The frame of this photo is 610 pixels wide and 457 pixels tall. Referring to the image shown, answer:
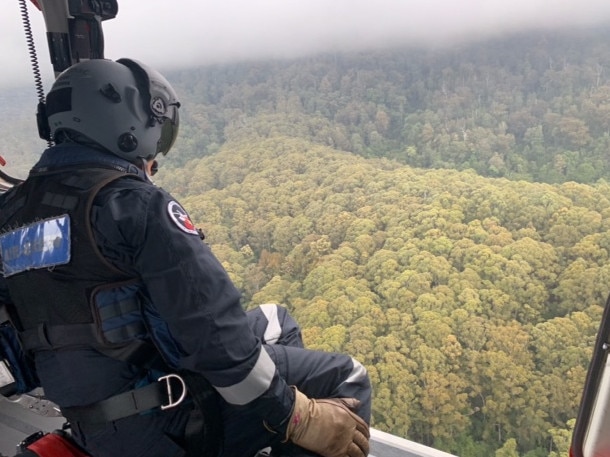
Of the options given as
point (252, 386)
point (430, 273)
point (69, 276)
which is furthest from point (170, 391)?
point (430, 273)

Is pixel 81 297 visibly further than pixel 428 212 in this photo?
No

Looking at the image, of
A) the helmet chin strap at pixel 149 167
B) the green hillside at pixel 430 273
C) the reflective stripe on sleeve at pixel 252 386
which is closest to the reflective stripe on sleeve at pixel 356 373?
the reflective stripe on sleeve at pixel 252 386

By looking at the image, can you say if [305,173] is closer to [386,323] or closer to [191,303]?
[386,323]

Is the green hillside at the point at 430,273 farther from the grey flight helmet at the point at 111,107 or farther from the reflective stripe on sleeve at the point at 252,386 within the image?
the reflective stripe on sleeve at the point at 252,386

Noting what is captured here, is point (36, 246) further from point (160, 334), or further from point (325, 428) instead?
point (325, 428)

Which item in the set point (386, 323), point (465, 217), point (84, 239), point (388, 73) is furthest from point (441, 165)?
point (84, 239)

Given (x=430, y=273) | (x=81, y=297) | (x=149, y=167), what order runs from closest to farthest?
(x=81, y=297) < (x=149, y=167) < (x=430, y=273)

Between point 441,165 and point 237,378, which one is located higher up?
point 237,378
